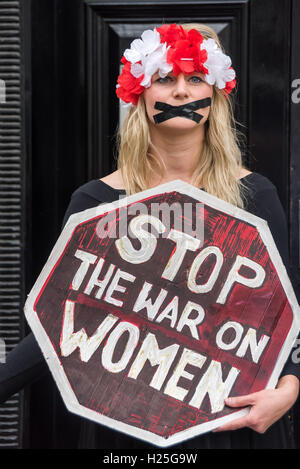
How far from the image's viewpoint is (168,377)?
1653 mm

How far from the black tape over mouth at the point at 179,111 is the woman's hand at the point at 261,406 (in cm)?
77

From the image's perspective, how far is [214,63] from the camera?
5.72 ft

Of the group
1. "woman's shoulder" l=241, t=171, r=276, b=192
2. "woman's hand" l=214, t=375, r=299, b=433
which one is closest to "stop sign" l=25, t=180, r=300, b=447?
"woman's hand" l=214, t=375, r=299, b=433

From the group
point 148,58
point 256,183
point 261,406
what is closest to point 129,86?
point 148,58

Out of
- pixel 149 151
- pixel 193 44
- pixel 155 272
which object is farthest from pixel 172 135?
pixel 155 272

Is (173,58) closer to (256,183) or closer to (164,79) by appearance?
(164,79)

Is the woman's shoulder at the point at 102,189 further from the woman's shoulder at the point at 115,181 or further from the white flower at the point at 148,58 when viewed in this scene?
the white flower at the point at 148,58

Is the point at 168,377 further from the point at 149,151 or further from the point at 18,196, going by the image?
the point at 18,196

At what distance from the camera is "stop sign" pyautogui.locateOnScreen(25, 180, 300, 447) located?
1.64 meters

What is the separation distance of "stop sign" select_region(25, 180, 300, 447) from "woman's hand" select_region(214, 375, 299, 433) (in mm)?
25

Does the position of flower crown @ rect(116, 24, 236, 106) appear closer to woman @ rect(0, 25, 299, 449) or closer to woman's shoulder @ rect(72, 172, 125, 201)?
woman @ rect(0, 25, 299, 449)

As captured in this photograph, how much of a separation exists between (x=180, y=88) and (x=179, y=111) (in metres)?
0.06

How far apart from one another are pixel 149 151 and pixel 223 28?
0.72 metres

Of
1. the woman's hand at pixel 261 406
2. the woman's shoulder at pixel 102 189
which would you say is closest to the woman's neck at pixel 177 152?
the woman's shoulder at pixel 102 189
